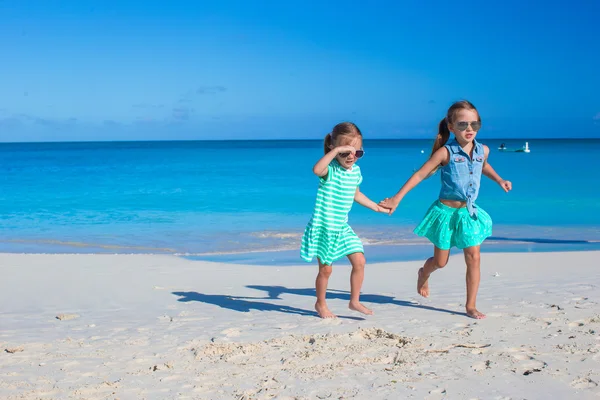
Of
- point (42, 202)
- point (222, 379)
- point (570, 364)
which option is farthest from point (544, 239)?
point (42, 202)

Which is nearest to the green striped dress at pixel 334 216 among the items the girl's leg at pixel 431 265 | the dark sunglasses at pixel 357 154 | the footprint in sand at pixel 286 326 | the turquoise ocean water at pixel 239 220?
the dark sunglasses at pixel 357 154

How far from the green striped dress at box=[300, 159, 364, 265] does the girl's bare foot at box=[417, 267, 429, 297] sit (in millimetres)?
927

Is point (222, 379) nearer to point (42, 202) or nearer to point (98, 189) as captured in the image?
point (42, 202)

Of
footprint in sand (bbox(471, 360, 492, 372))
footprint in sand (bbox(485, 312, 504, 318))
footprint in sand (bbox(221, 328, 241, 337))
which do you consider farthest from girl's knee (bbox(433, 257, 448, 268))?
footprint in sand (bbox(221, 328, 241, 337))

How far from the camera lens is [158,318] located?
198 inches

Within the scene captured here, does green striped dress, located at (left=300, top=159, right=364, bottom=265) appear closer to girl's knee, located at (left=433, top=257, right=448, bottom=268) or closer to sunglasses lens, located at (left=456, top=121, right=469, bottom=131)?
girl's knee, located at (left=433, top=257, right=448, bottom=268)

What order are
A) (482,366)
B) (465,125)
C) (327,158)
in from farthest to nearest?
1. (465,125)
2. (327,158)
3. (482,366)

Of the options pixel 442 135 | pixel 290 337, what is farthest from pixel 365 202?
pixel 290 337

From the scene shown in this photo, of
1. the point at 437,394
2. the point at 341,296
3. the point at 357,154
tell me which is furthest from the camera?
the point at 341,296

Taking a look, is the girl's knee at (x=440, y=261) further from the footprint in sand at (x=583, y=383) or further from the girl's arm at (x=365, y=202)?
the footprint in sand at (x=583, y=383)

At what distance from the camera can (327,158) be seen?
14.7 ft

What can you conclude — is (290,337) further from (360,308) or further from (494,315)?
(494,315)

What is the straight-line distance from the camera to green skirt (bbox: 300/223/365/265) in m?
4.75

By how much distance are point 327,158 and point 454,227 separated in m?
1.18
